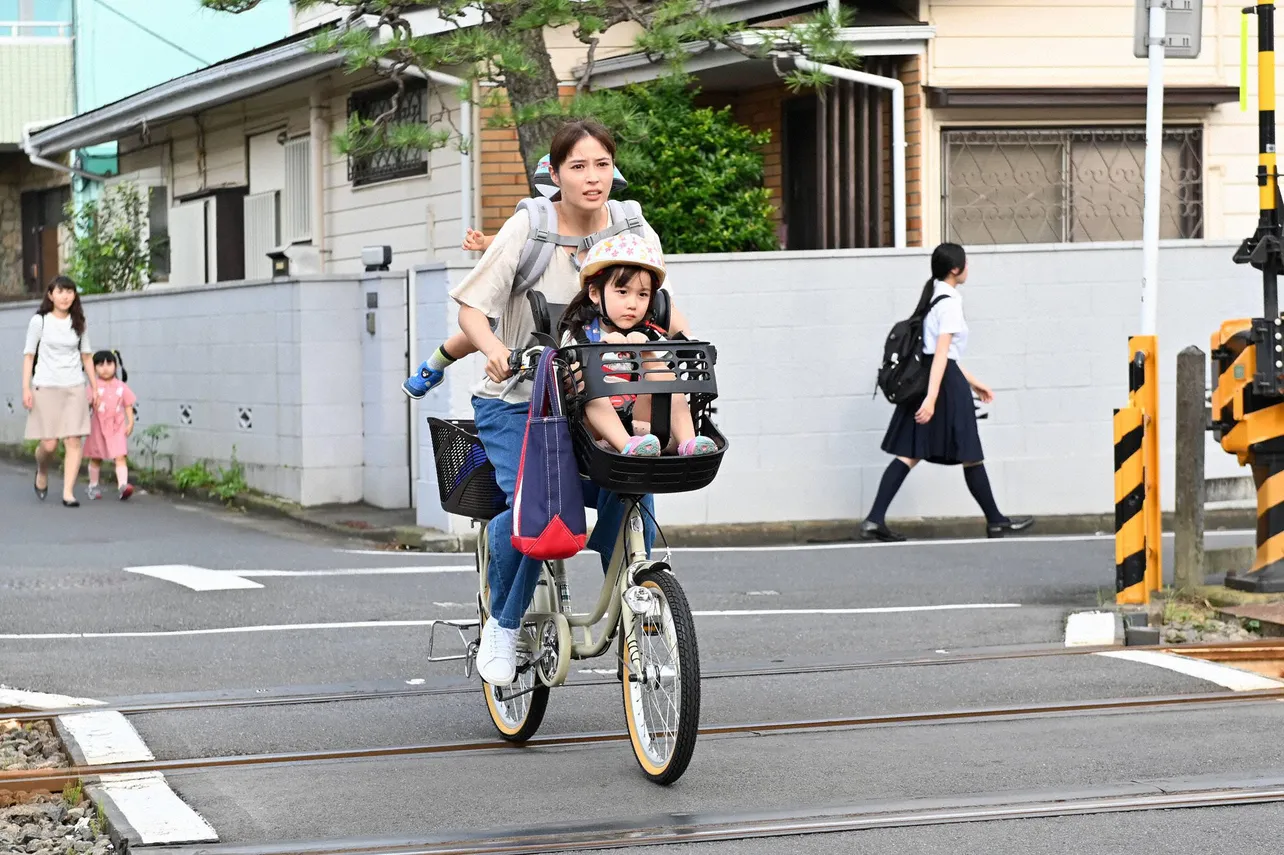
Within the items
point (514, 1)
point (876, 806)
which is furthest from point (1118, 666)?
point (514, 1)

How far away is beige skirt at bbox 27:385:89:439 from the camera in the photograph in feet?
50.0

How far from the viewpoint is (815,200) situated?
16703 millimetres

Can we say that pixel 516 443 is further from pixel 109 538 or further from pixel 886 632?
pixel 109 538

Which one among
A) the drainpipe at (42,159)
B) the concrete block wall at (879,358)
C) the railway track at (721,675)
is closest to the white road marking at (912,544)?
the concrete block wall at (879,358)

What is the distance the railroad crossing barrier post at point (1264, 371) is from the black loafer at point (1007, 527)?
359 cm

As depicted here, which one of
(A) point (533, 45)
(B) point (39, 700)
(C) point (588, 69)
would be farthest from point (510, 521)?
(C) point (588, 69)

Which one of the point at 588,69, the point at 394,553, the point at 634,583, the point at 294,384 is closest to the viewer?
the point at 634,583

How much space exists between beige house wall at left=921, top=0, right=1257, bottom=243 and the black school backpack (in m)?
3.12

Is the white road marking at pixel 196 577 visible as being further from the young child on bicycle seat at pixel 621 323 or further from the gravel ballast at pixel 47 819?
the young child on bicycle seat at pixel 621 323

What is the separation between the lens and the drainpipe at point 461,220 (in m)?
13.6

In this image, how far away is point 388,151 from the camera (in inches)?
731

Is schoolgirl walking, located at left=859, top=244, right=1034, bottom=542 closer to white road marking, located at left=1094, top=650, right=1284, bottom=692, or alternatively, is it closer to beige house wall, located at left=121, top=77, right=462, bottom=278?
white road marking, located at left=1094, top=650, right=1284, bottom=692

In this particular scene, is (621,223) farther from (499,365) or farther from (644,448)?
(644,448)

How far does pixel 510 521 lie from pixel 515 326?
63 centimetres
